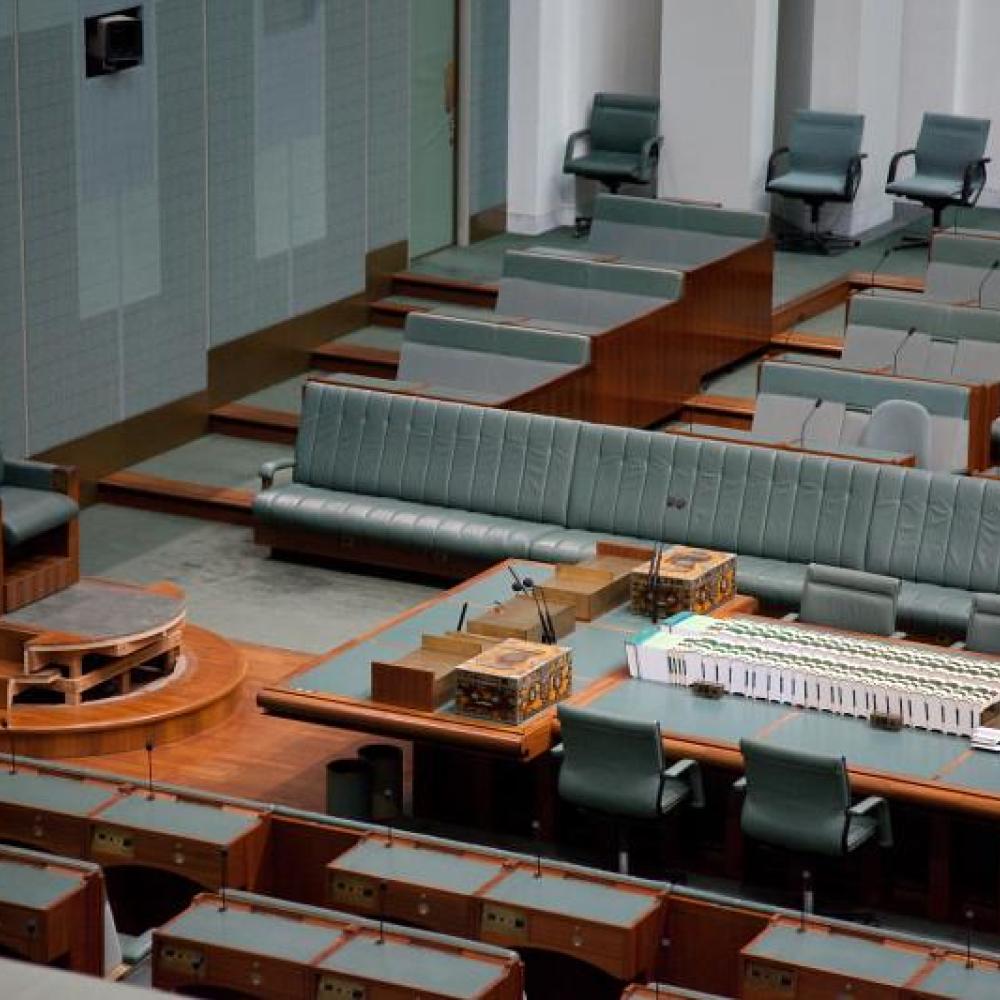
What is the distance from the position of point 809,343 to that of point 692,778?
267 inches

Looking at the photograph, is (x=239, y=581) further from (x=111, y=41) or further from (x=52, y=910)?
(x=52, y=910)

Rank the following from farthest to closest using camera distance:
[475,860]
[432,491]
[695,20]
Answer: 1. [695,20]
2. [432,491]
3. [475,860]

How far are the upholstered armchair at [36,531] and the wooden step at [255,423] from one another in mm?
2833

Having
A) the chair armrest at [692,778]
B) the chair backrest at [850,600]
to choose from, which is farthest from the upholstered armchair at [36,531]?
the chair armrest at [692,778]

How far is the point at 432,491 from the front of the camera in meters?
12.7

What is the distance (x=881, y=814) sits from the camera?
8953 millimetres

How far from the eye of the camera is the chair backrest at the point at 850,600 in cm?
1041

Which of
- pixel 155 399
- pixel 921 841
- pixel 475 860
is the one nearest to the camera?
pixel 475 860

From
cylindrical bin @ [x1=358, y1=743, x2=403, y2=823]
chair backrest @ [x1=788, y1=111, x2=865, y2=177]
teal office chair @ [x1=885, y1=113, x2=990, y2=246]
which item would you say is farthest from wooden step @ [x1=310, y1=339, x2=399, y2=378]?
cylindrical bin @ [x1=358, y1=743, x2=403, y2=823]

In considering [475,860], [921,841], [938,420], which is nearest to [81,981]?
[475,860]

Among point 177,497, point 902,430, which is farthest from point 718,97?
point 177,497

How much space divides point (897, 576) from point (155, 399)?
4.33m

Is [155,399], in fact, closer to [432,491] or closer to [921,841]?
[432,491]

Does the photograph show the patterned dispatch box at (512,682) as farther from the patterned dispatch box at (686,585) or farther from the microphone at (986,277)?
the microphone at (986,277)
